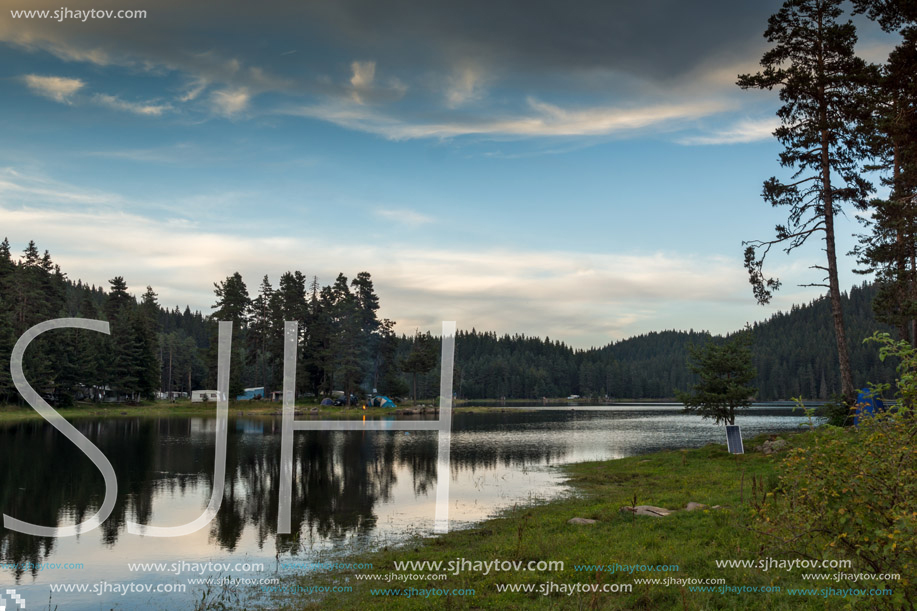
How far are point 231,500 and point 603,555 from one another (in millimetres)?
16925

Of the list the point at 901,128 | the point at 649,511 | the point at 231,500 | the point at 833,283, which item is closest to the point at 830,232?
the point at 833,283

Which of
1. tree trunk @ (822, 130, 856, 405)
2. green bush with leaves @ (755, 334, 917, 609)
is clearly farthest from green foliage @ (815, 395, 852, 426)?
green bush with leaves @ (755, 334, 917, 609)

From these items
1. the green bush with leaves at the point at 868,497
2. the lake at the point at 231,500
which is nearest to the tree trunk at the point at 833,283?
the lake at the point at 231,500

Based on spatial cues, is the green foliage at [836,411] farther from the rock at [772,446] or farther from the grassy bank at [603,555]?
the grassy bank at [603,555]

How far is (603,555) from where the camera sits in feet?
40.7

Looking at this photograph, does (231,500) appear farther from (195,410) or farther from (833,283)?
(195,410)

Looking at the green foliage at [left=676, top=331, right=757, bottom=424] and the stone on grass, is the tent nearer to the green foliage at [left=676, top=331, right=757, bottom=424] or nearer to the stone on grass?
the green foliage at [left=676, top=331, right=757, bottom=424]

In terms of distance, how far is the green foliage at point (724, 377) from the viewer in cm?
3422

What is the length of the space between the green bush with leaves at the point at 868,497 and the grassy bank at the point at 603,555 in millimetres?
555

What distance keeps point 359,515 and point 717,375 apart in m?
24.2

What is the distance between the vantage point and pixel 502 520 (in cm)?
1873

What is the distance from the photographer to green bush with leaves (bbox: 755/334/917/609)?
5684mm

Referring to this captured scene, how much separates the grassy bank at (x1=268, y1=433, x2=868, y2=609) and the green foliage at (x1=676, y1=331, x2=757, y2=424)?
13815 mm

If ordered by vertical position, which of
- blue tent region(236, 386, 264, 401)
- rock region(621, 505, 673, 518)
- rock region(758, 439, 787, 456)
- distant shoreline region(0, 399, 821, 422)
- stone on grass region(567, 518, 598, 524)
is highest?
rock region(758, 439, 787, 456)
